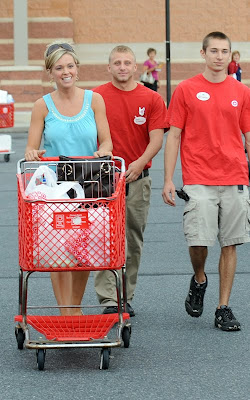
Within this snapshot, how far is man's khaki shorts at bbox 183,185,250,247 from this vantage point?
766 centimetres

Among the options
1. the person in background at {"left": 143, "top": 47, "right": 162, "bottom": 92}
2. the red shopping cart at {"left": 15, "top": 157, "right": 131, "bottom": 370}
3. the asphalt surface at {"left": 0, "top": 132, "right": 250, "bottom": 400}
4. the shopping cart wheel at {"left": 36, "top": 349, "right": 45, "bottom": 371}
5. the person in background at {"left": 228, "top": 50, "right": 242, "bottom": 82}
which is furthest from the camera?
the person in background at {"left": 143, "top": 47, "right": 162, "bottom": 92}

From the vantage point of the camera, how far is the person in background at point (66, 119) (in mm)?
7207

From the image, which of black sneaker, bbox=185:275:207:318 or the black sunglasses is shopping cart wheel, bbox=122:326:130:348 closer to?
black sneaker, bbox=185:275:207:318

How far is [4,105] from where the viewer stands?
2172cm

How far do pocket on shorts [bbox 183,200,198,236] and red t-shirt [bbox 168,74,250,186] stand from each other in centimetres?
16

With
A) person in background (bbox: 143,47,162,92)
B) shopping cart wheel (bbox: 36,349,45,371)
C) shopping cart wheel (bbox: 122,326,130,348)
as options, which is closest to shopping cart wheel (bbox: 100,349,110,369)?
shopping cart wheel (bbox: 36,349,45,371)

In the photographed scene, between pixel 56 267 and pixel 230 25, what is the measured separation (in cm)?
3926

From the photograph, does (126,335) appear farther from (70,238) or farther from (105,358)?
(70,238)

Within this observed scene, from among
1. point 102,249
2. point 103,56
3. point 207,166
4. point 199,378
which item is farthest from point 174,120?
point 103,56

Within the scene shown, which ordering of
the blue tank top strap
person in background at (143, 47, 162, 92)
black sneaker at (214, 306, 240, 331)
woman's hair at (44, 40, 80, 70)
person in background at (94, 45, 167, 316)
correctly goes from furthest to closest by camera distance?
person in background at (143, 47, 162, 92)
person in background at (94, 45, 167, 316)
black sneaker at (214, 306, 240, 331)
the blue tank top strap
woman's hair at (44, 40, 80, 70)

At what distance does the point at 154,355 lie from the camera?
6.94 m

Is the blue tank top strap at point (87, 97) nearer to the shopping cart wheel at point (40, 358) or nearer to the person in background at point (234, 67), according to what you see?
the shopping cart wheel at point (40, 358)

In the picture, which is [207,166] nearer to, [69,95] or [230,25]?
[69,95]

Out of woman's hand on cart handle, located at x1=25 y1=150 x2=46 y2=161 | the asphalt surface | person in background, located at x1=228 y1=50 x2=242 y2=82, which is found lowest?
the asphalt surface
